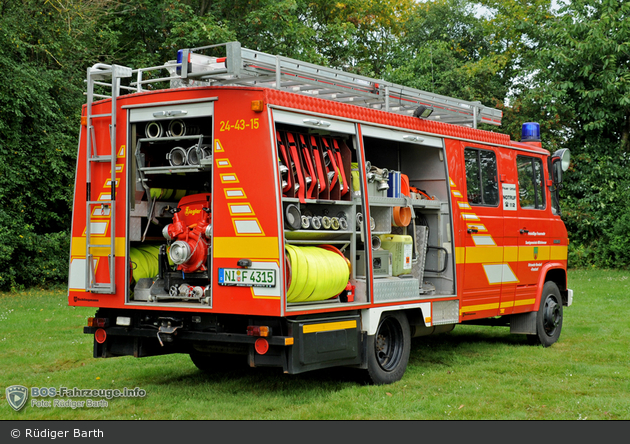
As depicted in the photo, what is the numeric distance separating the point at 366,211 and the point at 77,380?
139 inches

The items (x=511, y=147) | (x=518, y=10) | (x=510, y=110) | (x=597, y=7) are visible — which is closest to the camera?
(x=511, y=147)

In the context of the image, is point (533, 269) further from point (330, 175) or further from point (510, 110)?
point (510, 110)

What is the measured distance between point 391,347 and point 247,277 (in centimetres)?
230

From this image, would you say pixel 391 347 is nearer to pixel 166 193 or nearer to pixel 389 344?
pixel 389 344

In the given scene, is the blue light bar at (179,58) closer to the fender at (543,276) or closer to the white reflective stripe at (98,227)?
the white reflective stripe at (98,227)

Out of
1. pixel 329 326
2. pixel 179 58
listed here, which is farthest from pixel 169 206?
pixel 329 326

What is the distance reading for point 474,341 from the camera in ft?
37.3

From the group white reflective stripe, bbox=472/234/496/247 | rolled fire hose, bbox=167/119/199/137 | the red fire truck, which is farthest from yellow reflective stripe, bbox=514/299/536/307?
rolled fire hose, bbox=167/119/199/137

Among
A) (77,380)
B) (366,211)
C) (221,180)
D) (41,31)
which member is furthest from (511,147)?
(41,31)

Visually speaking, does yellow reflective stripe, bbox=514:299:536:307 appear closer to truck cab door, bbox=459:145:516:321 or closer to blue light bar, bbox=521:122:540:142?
truck cab door, bbox=459:145:516:321

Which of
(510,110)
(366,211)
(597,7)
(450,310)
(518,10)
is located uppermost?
(518,10)

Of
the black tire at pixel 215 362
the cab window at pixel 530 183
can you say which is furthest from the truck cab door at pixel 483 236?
the black tire at pixel 215 362

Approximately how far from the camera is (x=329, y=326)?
7.00m

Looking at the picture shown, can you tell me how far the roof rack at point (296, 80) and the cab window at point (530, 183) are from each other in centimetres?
99
